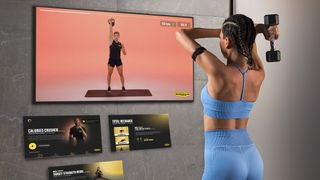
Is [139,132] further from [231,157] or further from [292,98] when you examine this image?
[231,157]

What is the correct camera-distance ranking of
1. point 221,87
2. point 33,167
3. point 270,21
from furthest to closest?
point 33,167 < point 270,21 < point 221,87

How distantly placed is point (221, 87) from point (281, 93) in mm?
1864

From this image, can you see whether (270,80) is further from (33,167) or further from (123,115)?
(33,167)

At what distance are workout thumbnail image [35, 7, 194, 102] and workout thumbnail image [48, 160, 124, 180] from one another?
54 cm

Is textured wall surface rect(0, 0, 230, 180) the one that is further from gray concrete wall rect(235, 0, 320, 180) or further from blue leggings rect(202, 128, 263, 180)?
blue leggings rect(202, 128, 263, 180)

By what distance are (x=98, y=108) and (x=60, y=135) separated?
387mm

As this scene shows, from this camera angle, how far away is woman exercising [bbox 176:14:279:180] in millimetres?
2600

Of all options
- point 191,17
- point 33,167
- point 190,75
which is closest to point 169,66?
point 190,75

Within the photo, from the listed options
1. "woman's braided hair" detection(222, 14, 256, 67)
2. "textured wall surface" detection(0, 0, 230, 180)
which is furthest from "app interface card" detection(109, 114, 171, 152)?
"woman's braided hair" detection(222, 14, 256, 67)

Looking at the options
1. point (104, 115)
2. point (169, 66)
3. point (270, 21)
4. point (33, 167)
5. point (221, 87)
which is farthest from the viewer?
point (169, 66)

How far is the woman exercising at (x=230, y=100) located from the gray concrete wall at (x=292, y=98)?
1435 millimetres

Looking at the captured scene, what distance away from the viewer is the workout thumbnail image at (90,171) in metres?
4.03

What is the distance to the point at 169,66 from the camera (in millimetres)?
4492

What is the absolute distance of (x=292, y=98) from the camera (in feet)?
13.8
